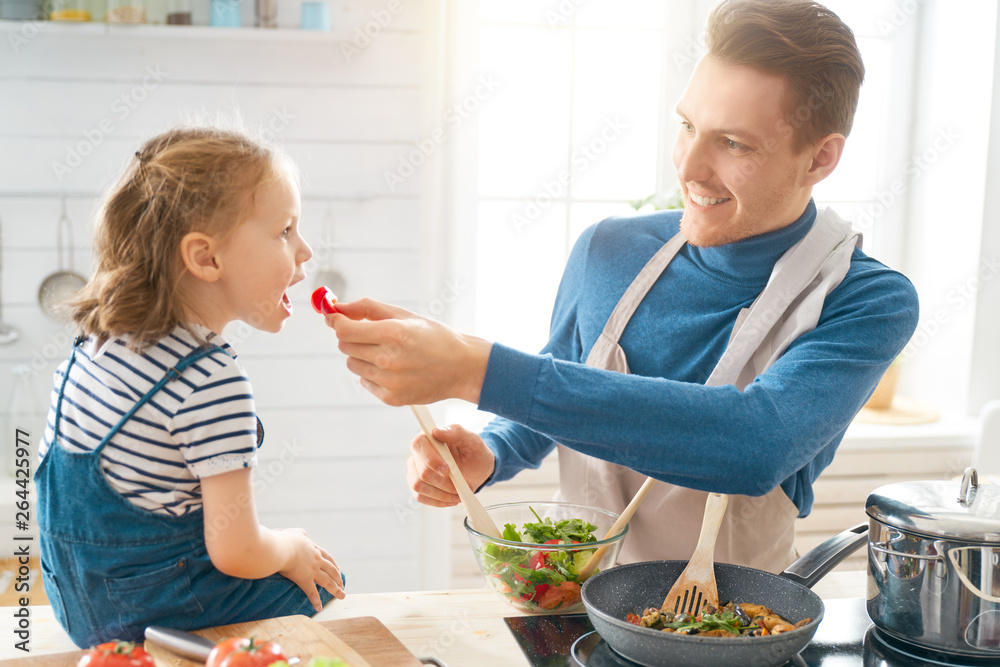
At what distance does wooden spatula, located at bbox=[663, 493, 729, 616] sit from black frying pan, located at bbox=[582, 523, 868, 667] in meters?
0.02

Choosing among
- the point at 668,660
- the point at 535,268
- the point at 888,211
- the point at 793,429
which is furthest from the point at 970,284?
the point at 668,660

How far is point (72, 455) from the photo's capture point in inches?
35.4

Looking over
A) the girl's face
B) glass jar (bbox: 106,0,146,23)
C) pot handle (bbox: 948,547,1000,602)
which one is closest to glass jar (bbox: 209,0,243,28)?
glass jar (bbox: 106,0,146,23)

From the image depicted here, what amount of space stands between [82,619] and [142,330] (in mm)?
318

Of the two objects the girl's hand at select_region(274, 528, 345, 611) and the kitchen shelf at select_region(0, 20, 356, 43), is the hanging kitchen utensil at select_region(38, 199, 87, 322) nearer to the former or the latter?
the kitchen shelf at select_region(0, 20, 356, 43)

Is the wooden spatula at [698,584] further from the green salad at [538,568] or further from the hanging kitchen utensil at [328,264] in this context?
the hanging kitchen utensil at [328,264]

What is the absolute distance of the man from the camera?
91 cm

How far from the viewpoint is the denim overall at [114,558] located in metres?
0.89

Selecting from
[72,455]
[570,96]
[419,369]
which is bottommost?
[72,455]

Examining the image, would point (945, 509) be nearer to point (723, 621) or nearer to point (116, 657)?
point (723, 621)

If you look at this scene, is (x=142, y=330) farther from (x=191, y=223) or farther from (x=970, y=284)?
(x=970, y=284)

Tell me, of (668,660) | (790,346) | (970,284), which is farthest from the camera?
(970,284)

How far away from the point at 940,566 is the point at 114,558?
0.86 m

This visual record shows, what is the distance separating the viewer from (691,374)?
130 cm
